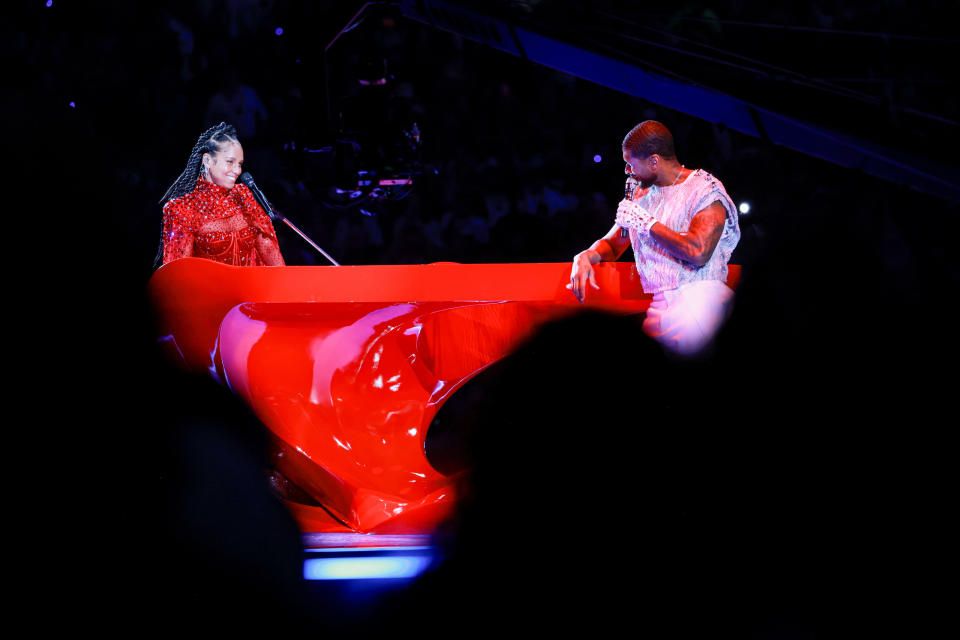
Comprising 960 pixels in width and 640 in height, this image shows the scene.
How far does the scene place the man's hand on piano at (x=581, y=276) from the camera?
1840mm

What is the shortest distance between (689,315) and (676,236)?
0.20 m

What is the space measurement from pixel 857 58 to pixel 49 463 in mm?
4755

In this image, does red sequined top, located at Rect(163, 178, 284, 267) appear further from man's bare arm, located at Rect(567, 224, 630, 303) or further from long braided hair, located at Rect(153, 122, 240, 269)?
man's bare arm, located at Rect(567, 224, 630, 303)

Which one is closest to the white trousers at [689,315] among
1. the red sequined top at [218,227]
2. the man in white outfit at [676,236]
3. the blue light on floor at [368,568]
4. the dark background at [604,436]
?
the man in white outfit at [676,236]

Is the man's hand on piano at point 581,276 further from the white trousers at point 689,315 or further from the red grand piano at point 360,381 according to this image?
the red grand piano at point 360,381

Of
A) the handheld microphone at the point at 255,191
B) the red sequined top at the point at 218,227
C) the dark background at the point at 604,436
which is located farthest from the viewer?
the handheld microphone at the point at 255,191

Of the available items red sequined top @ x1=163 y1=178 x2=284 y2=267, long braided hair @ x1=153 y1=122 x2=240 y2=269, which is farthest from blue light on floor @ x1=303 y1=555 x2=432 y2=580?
long braided hair @ x1=153 y1=122 x2=240 y2=269

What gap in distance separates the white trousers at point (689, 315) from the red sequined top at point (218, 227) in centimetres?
175

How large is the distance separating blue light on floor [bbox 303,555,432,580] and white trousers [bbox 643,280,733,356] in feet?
2.02

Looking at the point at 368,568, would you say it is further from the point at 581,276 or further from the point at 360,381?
the point at 581,276

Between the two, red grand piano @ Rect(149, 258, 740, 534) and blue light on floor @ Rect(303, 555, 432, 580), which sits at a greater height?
red grand piano @ Rect(149, 258, 740, 534)

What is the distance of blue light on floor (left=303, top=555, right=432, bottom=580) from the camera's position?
3.91 feet

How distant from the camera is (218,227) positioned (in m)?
2.64

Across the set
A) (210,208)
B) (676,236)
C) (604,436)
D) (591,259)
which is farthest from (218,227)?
(604,436)
